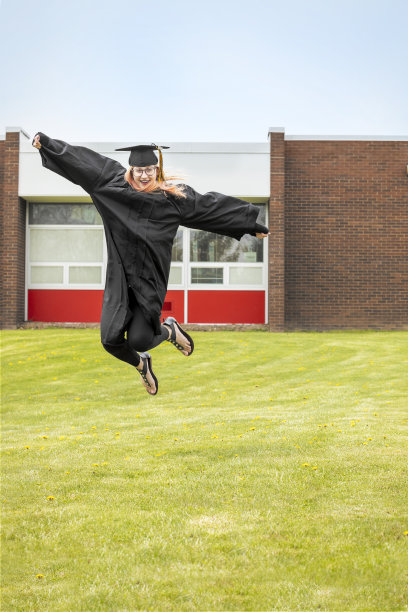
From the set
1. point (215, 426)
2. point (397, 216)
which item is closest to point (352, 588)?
point (215, 426)

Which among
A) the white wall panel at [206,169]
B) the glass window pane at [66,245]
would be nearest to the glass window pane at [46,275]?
the glass window pane at [66,245]

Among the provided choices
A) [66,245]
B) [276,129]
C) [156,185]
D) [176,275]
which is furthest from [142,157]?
[66,245]

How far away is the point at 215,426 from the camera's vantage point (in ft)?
43.5

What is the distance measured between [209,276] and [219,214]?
1725cm

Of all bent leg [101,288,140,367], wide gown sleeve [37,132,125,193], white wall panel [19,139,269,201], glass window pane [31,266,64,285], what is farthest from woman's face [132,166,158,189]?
glass window pane [31,266,64,285]

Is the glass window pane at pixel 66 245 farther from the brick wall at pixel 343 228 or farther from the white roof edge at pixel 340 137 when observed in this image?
the white roof edge at pixel 340 137

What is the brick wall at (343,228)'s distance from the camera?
21344 mm

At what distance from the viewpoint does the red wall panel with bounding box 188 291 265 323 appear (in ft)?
70.9

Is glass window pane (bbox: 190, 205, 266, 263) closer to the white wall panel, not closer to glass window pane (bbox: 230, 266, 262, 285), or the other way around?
glass window pane (bbox: 230, 266, 262, 285)

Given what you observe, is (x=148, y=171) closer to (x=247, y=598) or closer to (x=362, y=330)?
(x=247, y=598)

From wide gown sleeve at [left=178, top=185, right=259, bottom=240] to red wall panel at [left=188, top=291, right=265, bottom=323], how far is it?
17150mm

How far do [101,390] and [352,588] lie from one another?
9.18 m

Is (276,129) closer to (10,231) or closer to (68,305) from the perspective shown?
(68,305)

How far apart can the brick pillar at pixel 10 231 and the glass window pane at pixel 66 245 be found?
24.7 inches
